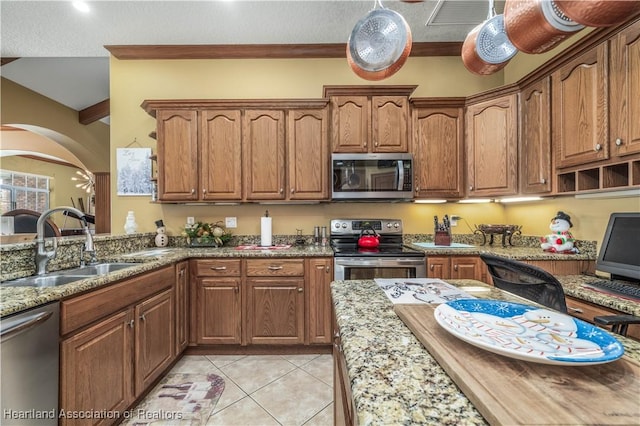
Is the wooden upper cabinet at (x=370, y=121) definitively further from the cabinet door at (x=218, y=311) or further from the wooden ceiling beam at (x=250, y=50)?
the cabinet door at (x=218, y=311)

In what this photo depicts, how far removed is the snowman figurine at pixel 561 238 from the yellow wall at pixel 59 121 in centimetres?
670

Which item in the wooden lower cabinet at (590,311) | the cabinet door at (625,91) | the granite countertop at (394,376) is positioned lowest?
the wooden lower cabinet at (590,311)

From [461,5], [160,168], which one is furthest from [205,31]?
[461,5]

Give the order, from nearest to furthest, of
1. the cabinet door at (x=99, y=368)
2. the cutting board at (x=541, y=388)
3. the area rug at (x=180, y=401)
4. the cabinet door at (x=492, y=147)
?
the cutting board at (x=541, y=388) → the cabinet door at (x=99, y=368) → the area rug at (x=180, y=401) → the cabinet door at (x=492, y=147)

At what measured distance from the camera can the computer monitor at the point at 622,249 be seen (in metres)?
1.56

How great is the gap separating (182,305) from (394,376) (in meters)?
2.23

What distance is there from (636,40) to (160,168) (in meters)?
3.60

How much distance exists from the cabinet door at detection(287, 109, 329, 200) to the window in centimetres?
814

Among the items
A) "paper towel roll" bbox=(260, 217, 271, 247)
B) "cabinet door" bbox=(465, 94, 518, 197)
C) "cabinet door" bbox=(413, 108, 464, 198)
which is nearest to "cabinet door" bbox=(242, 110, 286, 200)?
"paper towel roll" bbox=(260, 217, 271, 247)

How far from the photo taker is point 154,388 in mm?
1961

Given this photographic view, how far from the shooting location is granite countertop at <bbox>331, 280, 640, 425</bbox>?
1.48 feet

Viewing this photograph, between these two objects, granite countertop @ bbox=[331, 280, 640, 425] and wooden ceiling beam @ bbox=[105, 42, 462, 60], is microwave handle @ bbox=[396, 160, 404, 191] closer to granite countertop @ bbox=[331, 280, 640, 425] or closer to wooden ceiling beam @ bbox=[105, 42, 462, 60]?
wooden ceiling beam @ bbox=[105, 42, 462, 60]

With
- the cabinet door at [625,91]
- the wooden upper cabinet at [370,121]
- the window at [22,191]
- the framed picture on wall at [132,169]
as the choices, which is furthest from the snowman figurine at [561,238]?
the window at [22,191]

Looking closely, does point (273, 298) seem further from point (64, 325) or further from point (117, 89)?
point (117, 89)
